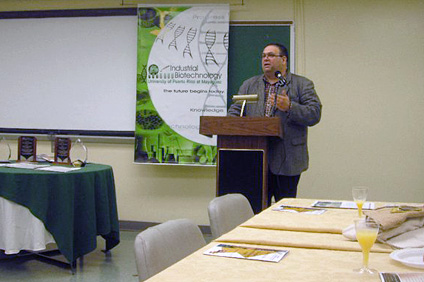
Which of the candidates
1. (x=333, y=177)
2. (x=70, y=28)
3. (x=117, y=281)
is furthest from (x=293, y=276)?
(x=70, y=28)

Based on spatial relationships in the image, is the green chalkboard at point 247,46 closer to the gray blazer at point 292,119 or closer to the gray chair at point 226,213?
the gray blazer at point 292,119

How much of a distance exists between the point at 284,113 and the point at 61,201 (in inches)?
66.8

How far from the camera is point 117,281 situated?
160 inches

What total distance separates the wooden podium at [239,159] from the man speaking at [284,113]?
20 cm

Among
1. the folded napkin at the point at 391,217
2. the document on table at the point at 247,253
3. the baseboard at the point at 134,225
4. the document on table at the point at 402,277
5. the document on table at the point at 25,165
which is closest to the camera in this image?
the document on table at the point at 402,277

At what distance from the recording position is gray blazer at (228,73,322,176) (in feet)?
12.8

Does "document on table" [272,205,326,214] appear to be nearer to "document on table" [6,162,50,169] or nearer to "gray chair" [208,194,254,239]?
"gray chair" [208,194,254,239]

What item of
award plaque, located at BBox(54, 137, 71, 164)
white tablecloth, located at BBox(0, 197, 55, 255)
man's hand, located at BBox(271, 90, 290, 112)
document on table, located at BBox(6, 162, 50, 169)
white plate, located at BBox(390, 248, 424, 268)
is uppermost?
man's hand, located at BBox(271, 90, 290, 112)

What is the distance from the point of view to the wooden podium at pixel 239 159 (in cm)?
371

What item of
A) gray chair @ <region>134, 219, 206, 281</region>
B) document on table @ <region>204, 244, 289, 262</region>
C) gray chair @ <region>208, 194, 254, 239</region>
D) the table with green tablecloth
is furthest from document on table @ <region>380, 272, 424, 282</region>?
the table with green tablecloth

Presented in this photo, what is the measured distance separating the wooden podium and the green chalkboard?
196 centimetres

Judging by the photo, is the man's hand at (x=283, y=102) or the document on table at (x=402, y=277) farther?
the man's hand at (x=283, y=102)

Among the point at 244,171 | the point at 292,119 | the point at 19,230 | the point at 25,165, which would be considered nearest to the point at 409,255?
the point at 244,171

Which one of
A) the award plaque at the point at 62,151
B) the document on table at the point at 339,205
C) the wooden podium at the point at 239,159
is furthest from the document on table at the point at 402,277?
the award plaque at the point at 62,151
